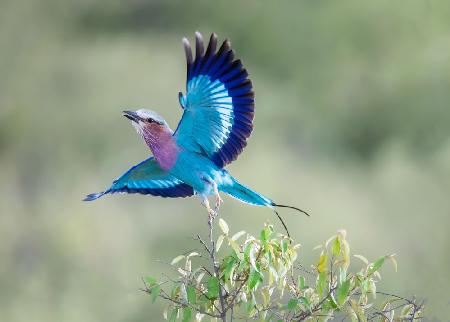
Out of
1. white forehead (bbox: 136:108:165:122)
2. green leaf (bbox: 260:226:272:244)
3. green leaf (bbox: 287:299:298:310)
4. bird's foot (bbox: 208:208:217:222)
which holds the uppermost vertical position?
white forehead (bbox: 136:108:165:122)

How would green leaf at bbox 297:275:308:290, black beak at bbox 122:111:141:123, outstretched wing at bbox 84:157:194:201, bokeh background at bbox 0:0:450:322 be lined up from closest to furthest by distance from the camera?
green leaf at bbox 297:275:308:290 → black beak at bbox 122:111:141:123 → outstretched wing at bbox 84:157:194:201 → bokeh background at bbox 0:0:450:322

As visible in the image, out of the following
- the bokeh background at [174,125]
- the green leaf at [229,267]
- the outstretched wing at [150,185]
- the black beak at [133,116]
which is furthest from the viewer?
the bokeh background at [174,125]

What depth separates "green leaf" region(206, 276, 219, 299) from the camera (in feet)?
6.26

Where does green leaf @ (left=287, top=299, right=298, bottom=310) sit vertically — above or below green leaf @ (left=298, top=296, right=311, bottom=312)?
below

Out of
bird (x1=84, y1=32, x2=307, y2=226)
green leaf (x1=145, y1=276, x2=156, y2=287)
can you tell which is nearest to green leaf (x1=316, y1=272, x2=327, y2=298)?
bird (x1=84, y1=32, x2=307, y2=226)

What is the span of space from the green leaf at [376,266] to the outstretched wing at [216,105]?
1.26 feet

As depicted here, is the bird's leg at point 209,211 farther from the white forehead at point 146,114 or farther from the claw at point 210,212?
the white forehead at point 146,114

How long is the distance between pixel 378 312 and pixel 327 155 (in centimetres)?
493

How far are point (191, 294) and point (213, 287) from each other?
1.8 inches

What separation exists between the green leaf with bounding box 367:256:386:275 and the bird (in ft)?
0.83

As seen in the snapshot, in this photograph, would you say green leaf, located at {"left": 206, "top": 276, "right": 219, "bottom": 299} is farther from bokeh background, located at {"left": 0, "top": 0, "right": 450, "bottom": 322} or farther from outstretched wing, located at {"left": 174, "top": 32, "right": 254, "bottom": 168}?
bokeh background, located at {"left": 0, "top": 0, "right": 450, "bottom": 322}

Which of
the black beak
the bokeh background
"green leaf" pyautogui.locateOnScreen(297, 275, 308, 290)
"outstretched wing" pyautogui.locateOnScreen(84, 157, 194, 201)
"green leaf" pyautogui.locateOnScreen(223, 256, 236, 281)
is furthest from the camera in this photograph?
the bokeh background

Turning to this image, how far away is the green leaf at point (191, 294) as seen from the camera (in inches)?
74.8

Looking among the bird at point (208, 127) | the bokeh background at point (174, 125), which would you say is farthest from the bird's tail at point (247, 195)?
the bokeh background at point (174, 125)
